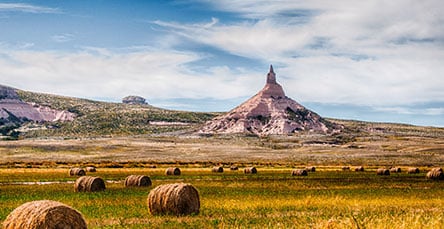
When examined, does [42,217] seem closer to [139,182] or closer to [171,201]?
[171,201]

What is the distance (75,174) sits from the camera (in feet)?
216

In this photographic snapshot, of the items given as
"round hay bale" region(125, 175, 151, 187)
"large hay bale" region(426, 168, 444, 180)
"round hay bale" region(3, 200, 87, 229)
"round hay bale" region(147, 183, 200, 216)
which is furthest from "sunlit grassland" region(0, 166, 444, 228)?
"large hay bale" region(426, 168, 444, 180)

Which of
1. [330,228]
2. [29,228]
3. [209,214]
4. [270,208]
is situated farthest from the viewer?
[270,208]

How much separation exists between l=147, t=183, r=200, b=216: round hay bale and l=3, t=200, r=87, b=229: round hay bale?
8.94 m

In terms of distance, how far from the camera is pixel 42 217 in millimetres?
15672

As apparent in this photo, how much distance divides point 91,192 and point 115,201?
7445mm

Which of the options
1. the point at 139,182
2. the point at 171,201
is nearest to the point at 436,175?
the point at 139,182

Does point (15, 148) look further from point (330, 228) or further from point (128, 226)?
point (330, 228)

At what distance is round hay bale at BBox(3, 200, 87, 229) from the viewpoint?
1556cm

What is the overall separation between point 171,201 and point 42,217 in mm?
9995

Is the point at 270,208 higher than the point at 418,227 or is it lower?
lower

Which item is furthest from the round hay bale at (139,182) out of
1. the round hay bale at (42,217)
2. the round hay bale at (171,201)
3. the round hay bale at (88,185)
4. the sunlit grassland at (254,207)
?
the round hay bale at (42,217)

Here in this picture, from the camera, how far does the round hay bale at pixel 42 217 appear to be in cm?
1556

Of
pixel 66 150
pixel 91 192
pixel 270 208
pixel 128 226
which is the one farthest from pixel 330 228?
pixel 66 150
